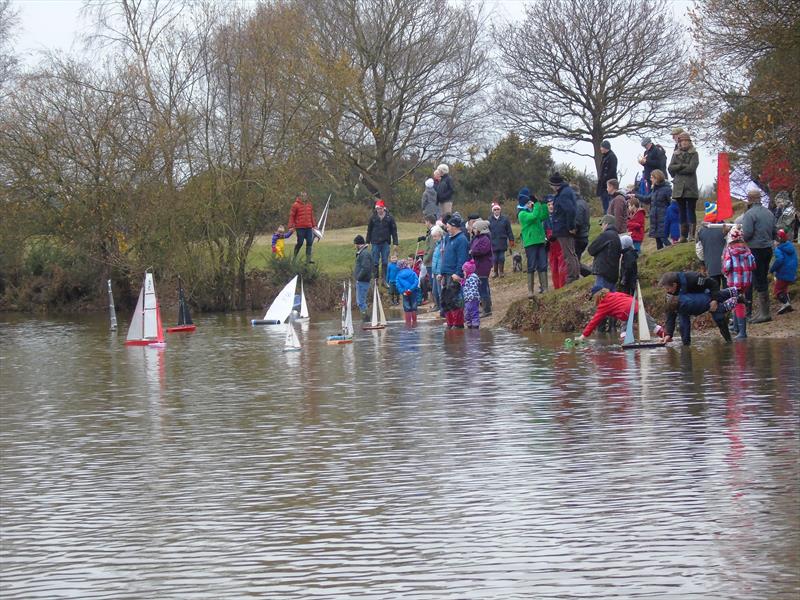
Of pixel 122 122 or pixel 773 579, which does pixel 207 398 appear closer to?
pixel 773 579

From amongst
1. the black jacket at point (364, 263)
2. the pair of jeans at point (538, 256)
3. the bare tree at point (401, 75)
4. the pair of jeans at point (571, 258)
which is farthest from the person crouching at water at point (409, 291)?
the bare tree at point (401, 75)

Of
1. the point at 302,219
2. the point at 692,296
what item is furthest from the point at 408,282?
the point at 302,219

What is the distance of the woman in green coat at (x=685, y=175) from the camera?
26766 millimetres

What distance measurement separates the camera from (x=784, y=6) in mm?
26484

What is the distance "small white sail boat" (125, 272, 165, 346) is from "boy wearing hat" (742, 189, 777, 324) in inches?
420

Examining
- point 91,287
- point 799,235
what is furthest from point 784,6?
point 91,287

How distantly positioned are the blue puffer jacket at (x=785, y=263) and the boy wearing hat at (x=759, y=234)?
0.36 m

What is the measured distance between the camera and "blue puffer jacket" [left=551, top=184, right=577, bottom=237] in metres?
25.9

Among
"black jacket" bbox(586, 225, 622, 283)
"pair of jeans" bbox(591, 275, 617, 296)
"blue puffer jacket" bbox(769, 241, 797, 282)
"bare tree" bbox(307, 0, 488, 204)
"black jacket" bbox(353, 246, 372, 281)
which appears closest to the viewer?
"blue puffer jacket" bbox(769, 241, 797, 282)

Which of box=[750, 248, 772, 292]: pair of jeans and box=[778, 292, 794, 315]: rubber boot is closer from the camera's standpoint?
box=[750, 248, 772, 292]: pair of jeans

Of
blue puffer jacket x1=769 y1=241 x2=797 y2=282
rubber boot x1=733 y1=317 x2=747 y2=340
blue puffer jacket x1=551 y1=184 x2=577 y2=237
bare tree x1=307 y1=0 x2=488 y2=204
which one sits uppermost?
bare tree x1=307 y1=0 x2=488 y2=204

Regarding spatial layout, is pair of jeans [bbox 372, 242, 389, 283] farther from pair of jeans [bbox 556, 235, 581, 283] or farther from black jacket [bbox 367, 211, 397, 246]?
pair of jeans [bbox 556, 235, 581, 283]

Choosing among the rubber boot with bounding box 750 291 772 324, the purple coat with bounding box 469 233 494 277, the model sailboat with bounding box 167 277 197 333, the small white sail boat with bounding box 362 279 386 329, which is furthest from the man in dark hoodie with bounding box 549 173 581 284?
the model sailboat with bounding box 167 277 197 333

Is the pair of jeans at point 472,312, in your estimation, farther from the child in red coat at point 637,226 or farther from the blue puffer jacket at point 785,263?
the blue puffer jacket at point 785,263
